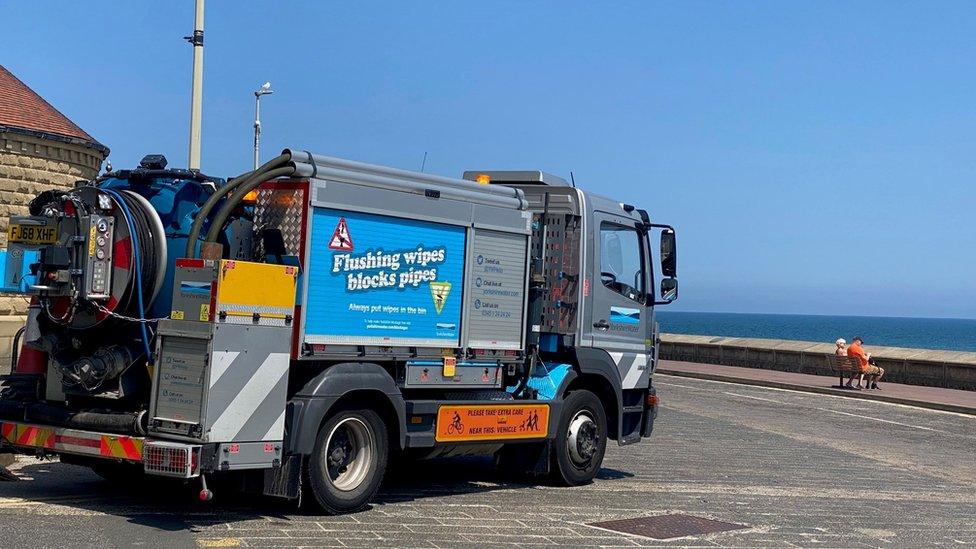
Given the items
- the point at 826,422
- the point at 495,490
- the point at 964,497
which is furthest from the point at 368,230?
the point at 826,422

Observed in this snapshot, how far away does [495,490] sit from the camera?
12.3 meters

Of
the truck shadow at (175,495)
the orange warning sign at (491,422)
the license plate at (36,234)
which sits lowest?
the truck shadow at (175,495)

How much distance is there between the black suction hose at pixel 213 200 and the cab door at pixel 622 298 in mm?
4288

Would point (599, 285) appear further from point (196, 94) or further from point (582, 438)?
point (196, 94)

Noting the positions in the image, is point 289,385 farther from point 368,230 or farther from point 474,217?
point 474,217

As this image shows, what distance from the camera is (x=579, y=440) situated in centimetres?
1274

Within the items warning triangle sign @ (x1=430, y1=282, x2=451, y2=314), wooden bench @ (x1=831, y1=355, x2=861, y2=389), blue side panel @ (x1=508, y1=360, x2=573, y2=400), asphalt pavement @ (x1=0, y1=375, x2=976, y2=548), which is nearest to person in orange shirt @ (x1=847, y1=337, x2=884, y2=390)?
wooden bench @ (x1=831, y1=355, x2=861, y2=389)

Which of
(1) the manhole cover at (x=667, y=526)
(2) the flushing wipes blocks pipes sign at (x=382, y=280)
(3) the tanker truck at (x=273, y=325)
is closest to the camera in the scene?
(3) the tanker truck at (x=273, y=325)

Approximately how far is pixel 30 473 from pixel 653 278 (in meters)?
6.80

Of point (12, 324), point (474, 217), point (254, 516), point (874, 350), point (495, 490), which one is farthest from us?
point (874, 350)

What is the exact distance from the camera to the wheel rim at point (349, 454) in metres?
10.1

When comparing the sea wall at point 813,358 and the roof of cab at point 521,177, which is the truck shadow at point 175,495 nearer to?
the roof of cab at point 521,177

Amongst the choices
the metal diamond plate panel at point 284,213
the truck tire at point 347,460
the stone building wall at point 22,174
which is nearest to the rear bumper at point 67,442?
the truck tire at point 347,460

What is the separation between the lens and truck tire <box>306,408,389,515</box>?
9820 millimetres
